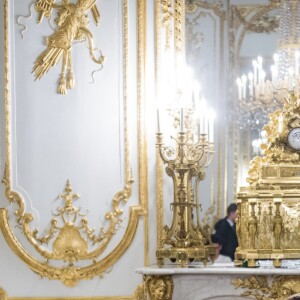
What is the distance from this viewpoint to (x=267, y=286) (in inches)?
311

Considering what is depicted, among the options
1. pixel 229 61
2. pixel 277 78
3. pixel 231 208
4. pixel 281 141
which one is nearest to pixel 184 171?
pixel 281 141

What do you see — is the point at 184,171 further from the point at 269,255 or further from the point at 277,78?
the point at 277,78

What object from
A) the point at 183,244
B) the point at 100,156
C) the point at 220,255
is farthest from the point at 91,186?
the point at 220,255

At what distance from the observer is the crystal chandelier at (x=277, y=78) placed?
29.1 feet

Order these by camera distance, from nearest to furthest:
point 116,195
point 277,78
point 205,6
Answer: point 116,195 < point 277,78 < point 205,6

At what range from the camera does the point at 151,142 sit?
8.40 m

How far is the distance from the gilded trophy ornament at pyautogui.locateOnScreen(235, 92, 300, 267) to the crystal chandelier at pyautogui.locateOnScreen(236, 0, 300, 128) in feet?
0.95

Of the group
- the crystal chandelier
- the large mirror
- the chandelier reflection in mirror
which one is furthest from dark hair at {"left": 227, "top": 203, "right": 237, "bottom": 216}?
the chandelier reflection in mirror

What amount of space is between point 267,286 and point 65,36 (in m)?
1.88

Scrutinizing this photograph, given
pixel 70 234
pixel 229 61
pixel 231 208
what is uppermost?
pixel 229 61

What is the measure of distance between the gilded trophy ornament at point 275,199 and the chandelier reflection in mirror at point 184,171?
0.25 metres

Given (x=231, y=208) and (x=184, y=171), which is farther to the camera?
(x=231, y=208)

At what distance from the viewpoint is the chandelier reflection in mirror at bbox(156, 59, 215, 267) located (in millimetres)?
8078

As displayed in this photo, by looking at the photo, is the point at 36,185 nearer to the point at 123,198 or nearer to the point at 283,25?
the point at 123,198
